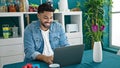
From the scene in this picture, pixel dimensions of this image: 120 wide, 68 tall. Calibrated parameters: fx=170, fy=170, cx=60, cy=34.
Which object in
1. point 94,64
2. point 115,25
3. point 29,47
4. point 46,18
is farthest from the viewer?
point 115,25

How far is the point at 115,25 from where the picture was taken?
374 cm

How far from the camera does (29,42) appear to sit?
1955 mm

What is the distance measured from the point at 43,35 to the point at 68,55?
27.6 inches

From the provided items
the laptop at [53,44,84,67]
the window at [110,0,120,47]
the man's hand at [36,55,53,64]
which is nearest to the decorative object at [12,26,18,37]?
the man's hand at [36,55,53,64]

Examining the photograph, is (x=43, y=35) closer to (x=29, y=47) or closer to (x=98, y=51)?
(x=29, y=47)

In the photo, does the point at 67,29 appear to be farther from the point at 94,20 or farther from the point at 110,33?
the point at 110,33

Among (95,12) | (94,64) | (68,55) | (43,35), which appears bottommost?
(94,64)

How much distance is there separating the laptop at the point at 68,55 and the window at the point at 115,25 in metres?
2.37

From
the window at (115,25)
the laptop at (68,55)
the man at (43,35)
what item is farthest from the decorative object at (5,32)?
the window at (115,25)

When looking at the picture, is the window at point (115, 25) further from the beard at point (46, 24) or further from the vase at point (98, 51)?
the vase at point (98, 51)

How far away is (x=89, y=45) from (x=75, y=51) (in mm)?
2553

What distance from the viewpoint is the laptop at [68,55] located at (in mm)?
1439

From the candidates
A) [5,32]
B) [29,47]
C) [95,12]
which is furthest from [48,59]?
[95,12]

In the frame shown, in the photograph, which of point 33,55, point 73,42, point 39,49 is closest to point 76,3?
point 73,42
